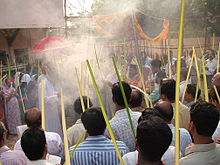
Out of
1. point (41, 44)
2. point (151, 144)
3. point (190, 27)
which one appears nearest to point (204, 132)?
point (151, 144)

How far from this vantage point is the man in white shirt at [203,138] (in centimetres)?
151

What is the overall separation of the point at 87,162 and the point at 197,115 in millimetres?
758

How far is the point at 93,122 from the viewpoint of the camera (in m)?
1.91

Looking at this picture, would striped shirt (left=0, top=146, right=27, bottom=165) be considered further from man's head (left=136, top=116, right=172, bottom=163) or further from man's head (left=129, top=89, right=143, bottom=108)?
man's head (left=129, top=89, right=143, bottom=108)

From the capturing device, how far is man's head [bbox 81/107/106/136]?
1900mm

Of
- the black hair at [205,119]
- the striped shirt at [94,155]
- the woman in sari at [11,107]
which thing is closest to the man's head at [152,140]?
the black hair at [205,119]

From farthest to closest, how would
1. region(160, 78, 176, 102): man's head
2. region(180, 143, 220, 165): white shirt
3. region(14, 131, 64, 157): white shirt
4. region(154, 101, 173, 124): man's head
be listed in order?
region(160, 78, 176, 102): man's head < region(14, 131, 64, 157): white shirt < region(154, 101, 173, 124): man's head < region(180, 143, 220, 165): white shirt

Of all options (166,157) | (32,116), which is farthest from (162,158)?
(32,116)

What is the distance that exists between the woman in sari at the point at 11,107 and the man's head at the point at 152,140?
15.5 feet

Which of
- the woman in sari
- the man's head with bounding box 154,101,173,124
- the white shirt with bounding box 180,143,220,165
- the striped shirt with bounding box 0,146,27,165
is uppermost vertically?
the man's head with bounding box 154,101,173,124

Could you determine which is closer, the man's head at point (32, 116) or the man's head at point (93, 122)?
the man's head at point (93, 122)

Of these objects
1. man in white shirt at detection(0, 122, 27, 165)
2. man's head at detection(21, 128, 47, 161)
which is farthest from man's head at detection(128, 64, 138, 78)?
man's head at detection(21, 128, 47, 161)

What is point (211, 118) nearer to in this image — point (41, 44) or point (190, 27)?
point (41, 44)

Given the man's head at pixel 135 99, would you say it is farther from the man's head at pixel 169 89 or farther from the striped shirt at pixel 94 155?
the striped shirt at pixel 94 155
